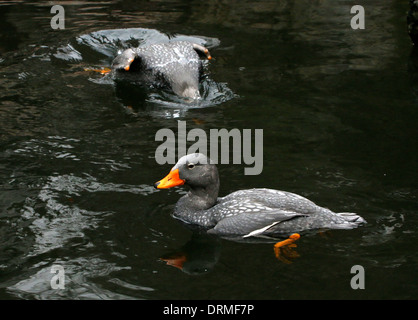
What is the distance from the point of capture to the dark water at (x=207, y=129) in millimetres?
5680

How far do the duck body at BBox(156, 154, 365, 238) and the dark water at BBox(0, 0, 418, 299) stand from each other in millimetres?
148

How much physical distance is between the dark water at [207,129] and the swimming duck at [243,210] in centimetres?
14

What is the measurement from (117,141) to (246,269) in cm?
320

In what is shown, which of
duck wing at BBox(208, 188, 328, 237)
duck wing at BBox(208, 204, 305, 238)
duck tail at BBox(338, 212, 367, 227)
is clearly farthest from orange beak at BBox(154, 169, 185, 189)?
duck tail at BBox(338, 212, 367, 227)

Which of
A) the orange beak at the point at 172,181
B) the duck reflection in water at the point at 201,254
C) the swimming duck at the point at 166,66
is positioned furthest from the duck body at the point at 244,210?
the swimming duck at the point at 166,66

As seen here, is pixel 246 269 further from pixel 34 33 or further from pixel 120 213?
pixel 34 33

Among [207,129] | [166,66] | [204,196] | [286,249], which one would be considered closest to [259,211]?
[286,249]

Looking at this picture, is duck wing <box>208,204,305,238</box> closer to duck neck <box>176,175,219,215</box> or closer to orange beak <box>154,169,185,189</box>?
duck neck <box>176,175,219,215</box>

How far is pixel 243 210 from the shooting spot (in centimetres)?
638

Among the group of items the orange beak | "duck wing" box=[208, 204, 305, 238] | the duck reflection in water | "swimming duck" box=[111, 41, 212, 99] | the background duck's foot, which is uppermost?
"swimming duck" box=[111, 41, 212, 99]

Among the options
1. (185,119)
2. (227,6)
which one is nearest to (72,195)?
(185,119)

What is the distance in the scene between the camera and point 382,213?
255 inches

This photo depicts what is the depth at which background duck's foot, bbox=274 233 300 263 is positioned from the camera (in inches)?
232

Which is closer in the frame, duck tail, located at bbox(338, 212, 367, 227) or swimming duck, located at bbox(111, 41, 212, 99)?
duck tail, located at bbox(338, 212, 367, 227)
